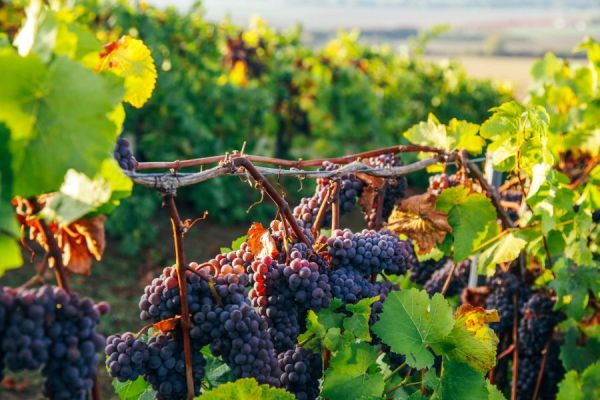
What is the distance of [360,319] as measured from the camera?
1.51m

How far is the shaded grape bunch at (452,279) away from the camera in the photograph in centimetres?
234

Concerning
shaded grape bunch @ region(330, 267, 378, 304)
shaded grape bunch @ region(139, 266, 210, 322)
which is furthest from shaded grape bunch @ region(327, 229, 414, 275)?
shaded grape bunch @ region(139, 266, 210, 322)

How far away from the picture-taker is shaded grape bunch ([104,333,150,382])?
131 cm

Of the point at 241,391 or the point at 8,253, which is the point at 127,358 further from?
the point at 8,253

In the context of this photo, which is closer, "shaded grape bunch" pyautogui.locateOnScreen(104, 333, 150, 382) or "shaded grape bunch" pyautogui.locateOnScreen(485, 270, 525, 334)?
"shaded grape bunch" pyautogui.locateOnScreen(104, 333, 150, 382)

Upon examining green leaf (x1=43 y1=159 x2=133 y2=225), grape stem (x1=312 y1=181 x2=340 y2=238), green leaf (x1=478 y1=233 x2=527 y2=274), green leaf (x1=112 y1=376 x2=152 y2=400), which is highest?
green leaf (x1=43 y1=159 x2=133 y2=225)

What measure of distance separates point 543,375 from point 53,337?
2018 mm

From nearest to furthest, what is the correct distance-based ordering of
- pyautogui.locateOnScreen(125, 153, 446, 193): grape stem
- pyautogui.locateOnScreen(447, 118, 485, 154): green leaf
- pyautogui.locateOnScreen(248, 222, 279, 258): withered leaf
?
pyautogui.locateOnScreen(125, 153, 446, 193): grape stem
pyautogui.locateOnScreen(248, 222, 279, 258): withered leaf
pyautogui.locateOnScreen(447, 118, 485, 154): green leaf

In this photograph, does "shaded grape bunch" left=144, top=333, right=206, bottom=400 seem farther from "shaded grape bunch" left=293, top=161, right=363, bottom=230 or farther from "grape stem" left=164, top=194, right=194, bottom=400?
"shaded grape bunch" left=293, top=161, right=363, bottom=230

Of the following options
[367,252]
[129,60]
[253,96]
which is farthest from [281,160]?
[253,96]

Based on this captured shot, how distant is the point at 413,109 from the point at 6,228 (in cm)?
747

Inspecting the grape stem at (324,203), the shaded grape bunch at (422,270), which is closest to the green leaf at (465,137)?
the shaded grape bunch at (422,270)

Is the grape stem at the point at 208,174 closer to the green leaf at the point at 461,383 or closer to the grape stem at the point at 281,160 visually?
the grape stem at the point at 281,160

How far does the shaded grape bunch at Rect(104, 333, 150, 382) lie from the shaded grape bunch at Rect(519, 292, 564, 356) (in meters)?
1.53
